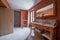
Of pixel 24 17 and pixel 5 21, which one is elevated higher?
pixel 24 17

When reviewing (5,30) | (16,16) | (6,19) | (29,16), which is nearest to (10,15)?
(6,19)

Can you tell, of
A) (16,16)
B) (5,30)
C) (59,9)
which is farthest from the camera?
(16,16)

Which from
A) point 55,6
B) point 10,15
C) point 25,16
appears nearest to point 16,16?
point 25,16

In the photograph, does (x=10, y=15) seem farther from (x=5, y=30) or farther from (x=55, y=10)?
(x=55, y=10)

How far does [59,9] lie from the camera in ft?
8.87

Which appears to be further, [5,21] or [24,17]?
[24,17]

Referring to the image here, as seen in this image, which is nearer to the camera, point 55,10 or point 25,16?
point 55,10

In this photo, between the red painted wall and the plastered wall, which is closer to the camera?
the plastered wall

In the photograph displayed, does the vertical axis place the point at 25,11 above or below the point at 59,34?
above

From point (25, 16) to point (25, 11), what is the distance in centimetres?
60

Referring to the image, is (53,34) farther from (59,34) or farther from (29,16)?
(29,16)

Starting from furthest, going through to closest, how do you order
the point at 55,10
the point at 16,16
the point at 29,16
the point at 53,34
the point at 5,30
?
the point at 16,16
the point at 29,16
the point at 5,30
the point at 55,10
the point at 53,34

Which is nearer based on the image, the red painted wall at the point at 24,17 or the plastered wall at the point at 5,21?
the plastered wall at the point at 5,21

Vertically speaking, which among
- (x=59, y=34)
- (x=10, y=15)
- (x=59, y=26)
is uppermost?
(x=10, y=15)
